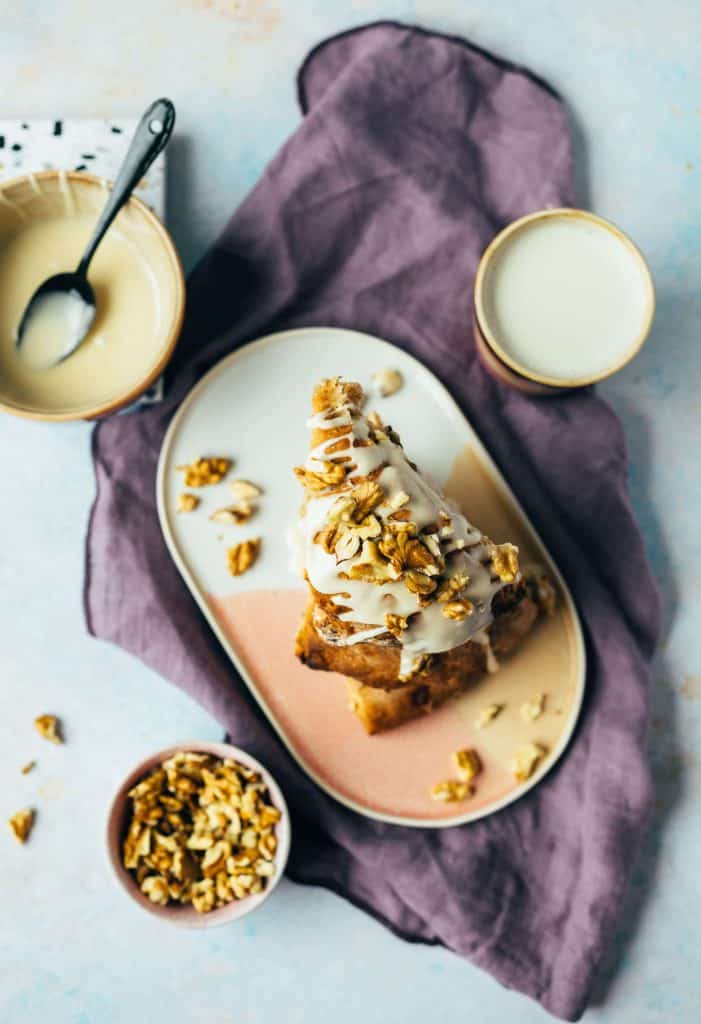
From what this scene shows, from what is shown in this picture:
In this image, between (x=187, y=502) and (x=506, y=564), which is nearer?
(x=506, y=564)

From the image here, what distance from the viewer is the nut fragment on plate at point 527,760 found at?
1.72 m

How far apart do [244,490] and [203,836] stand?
0.60 metres

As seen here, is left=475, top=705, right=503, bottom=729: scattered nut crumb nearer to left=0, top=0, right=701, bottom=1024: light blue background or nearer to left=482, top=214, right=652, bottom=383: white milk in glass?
left=0, top=0, right=701, bottom=1024: light blue background

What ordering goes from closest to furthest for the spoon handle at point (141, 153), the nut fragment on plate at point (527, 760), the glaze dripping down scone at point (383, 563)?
the glaze dripping down scone at point (383, 563) → the spoon handle at point (141, 153) → the nut fragment on plate at point (527, 760)

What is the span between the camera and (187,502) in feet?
5.73

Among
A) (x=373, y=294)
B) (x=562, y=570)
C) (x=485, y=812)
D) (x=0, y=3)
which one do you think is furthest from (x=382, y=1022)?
(x=0, y=3)

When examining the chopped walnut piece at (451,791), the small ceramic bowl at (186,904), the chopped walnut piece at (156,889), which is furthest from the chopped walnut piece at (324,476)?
the chopped walnut piece at (156,889)

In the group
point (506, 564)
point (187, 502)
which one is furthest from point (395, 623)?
point (187, 502)

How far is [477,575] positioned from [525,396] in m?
0.45

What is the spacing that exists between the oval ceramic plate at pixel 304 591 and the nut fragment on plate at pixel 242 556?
14 mm

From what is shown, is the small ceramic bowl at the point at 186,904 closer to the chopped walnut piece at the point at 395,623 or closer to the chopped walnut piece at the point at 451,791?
the chopped walnut piece at the point at 451,791

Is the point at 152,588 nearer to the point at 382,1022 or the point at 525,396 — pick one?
the point at 525,396

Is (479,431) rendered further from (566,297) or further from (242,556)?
(242,556)

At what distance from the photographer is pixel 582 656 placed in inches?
68.4
